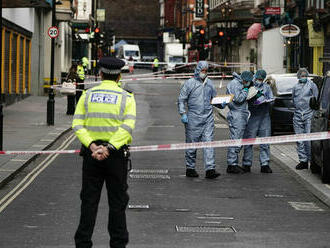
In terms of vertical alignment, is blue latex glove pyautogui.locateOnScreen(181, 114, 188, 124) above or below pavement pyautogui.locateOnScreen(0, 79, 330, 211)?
above

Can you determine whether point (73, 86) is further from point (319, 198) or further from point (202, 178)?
point (319, 198)

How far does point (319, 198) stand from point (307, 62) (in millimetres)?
33267

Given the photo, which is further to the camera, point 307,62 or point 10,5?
point 307,62

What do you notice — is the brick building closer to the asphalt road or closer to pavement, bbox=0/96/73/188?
pavement, bbox=0/96/73/188

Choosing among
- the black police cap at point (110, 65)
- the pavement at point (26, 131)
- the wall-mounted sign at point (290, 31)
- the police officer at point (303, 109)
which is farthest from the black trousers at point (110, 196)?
the wall-mounted sign at point (290, 31)

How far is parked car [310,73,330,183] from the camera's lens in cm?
1315

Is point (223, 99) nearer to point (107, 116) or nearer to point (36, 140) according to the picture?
point (107, 116)

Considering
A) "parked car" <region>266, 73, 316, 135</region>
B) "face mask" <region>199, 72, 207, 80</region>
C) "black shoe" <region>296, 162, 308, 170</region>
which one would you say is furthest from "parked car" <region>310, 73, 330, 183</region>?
"parked car" <region>266, 73, 316, 135</region>

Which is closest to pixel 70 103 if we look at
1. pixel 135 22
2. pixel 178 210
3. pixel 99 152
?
pixel 178 210

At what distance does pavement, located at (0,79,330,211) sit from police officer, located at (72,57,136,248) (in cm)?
467

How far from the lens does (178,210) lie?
36.1ft

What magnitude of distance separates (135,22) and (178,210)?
5887 inches

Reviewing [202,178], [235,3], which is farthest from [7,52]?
[235,3]

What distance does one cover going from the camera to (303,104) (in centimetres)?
1598
